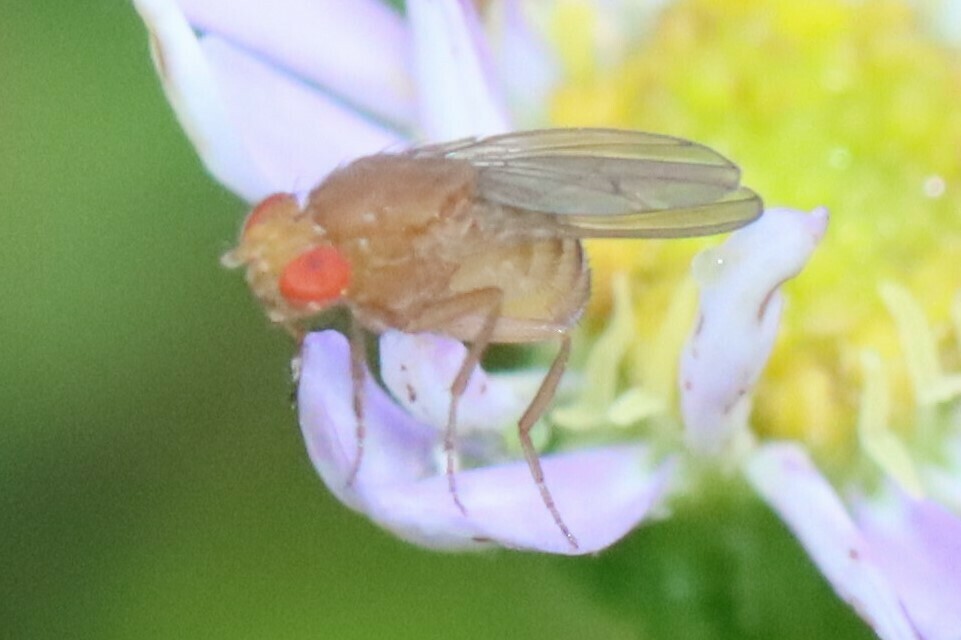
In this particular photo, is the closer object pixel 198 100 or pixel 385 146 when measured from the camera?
pixel 198 100

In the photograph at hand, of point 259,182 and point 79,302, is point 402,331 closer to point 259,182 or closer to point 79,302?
point 259,182

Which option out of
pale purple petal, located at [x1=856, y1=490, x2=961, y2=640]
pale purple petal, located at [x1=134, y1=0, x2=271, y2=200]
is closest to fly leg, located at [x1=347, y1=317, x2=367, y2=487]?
pale purple petal, located at [x1=134, y1=0, x2=271, y2=200]

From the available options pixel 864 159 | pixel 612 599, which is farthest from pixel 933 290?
pixel 612 599

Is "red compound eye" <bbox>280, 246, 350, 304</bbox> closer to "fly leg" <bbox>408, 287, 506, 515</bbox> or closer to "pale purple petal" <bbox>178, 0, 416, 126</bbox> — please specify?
"fly leg" <bbox>408, 287, 506, 515</bbox>

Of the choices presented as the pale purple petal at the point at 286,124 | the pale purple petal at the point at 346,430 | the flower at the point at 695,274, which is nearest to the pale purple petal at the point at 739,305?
the flower at the point at 695,274

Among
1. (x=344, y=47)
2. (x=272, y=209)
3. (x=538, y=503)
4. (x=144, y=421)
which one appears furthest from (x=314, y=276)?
(x=144, y=421)

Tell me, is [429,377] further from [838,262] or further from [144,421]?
[144,421]

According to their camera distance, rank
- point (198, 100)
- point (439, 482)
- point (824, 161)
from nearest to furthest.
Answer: point (439, 482) < point (198, 100) < point (824, 161)
